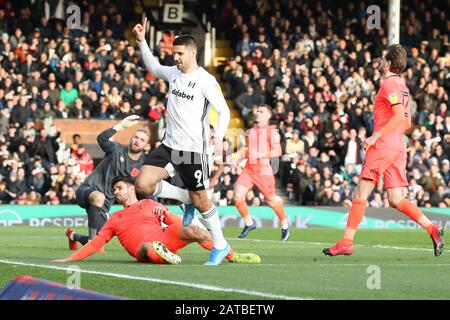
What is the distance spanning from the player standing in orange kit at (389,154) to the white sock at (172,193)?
175 centimetres

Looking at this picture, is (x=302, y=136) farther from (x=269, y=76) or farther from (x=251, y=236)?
(x=251, y=236)

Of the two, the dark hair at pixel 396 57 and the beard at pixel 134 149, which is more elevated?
the dark hair at pixel 396 57

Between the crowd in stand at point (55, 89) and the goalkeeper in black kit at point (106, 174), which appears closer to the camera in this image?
the goalkeeper in black kit at point (106, 174)

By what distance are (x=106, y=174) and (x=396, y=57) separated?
4398 millimetres

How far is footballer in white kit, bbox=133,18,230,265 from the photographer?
11859 millimetres

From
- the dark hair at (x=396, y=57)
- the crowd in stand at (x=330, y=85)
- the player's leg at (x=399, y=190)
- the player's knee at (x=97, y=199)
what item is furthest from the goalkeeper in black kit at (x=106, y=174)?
the crowd in stand at (x=330, y=85)

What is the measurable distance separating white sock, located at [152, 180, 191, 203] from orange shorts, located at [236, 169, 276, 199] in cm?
525

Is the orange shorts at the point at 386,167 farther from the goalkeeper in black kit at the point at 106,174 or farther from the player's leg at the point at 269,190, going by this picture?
the player's leg at the point at 269,190

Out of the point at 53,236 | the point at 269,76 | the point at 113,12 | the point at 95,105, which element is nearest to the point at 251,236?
the point at 53,236

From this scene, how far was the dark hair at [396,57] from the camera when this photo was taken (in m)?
13.3

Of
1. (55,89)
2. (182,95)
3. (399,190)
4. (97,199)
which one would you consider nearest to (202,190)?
(182,95)

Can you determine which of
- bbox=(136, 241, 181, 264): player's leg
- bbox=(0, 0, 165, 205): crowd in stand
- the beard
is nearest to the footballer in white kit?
bbox=(136, 241, 181, 264): player's leg

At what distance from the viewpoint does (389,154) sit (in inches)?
536

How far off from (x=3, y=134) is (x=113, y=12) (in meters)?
7.35
